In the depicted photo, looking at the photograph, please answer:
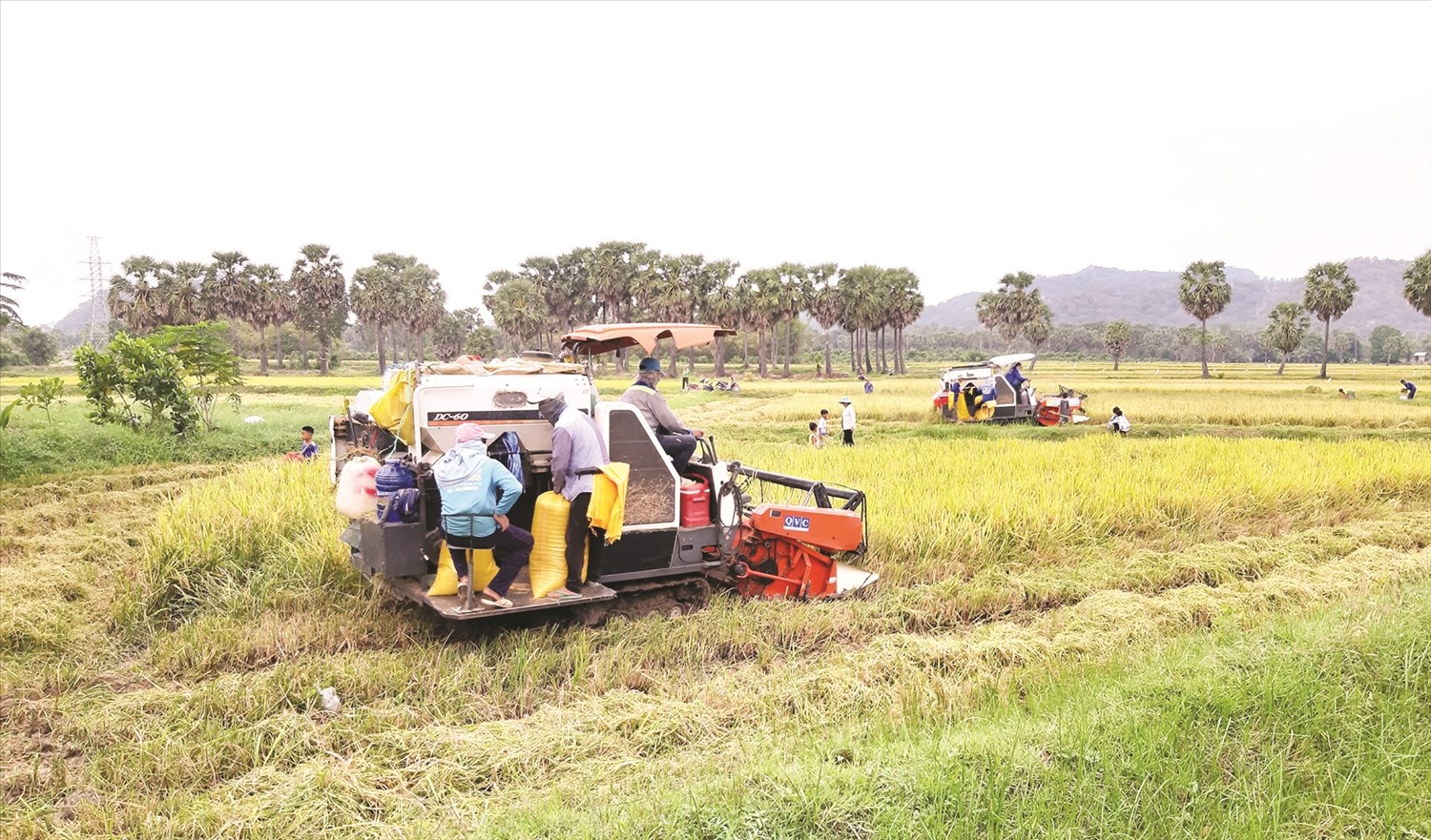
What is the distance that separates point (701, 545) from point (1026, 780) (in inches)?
132

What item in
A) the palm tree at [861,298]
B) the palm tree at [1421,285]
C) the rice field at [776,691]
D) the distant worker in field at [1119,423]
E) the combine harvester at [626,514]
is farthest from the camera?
the palm tree at [861,298]

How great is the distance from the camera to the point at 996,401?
21.9 metres

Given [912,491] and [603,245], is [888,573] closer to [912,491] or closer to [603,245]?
[912,491]

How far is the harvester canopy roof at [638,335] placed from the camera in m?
6.48

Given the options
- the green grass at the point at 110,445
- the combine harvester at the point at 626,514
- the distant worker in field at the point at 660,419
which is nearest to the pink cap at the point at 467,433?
the combine harvester at the point at 626,514

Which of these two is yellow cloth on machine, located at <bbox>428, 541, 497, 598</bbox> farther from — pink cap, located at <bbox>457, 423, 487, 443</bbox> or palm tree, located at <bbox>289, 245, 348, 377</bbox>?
palm tree, located at <bbox>289, 245, 348, 377</bbox>

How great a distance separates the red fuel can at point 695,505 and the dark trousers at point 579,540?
2.48 ft

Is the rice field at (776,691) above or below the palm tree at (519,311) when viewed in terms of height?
below

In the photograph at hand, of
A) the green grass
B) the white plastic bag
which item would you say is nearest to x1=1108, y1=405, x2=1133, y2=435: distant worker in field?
the white plastic bag

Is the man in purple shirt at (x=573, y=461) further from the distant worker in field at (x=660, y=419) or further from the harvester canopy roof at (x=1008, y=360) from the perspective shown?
the harvester canopy roof at (x=1008, y=360)

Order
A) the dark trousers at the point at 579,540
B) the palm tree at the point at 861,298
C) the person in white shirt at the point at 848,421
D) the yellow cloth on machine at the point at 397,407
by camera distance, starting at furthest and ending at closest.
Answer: the palm tree at the point at 861,298 → the person in white shirt at the point at 848,421 → the yellow cloth on machine at the point at 397,407 → the dark trousers at the point at 579,540

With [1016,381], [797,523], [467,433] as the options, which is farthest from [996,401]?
[467,433]

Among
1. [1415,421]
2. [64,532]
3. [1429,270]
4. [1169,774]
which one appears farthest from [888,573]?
[1429,270]

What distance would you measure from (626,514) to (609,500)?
1.70ft
